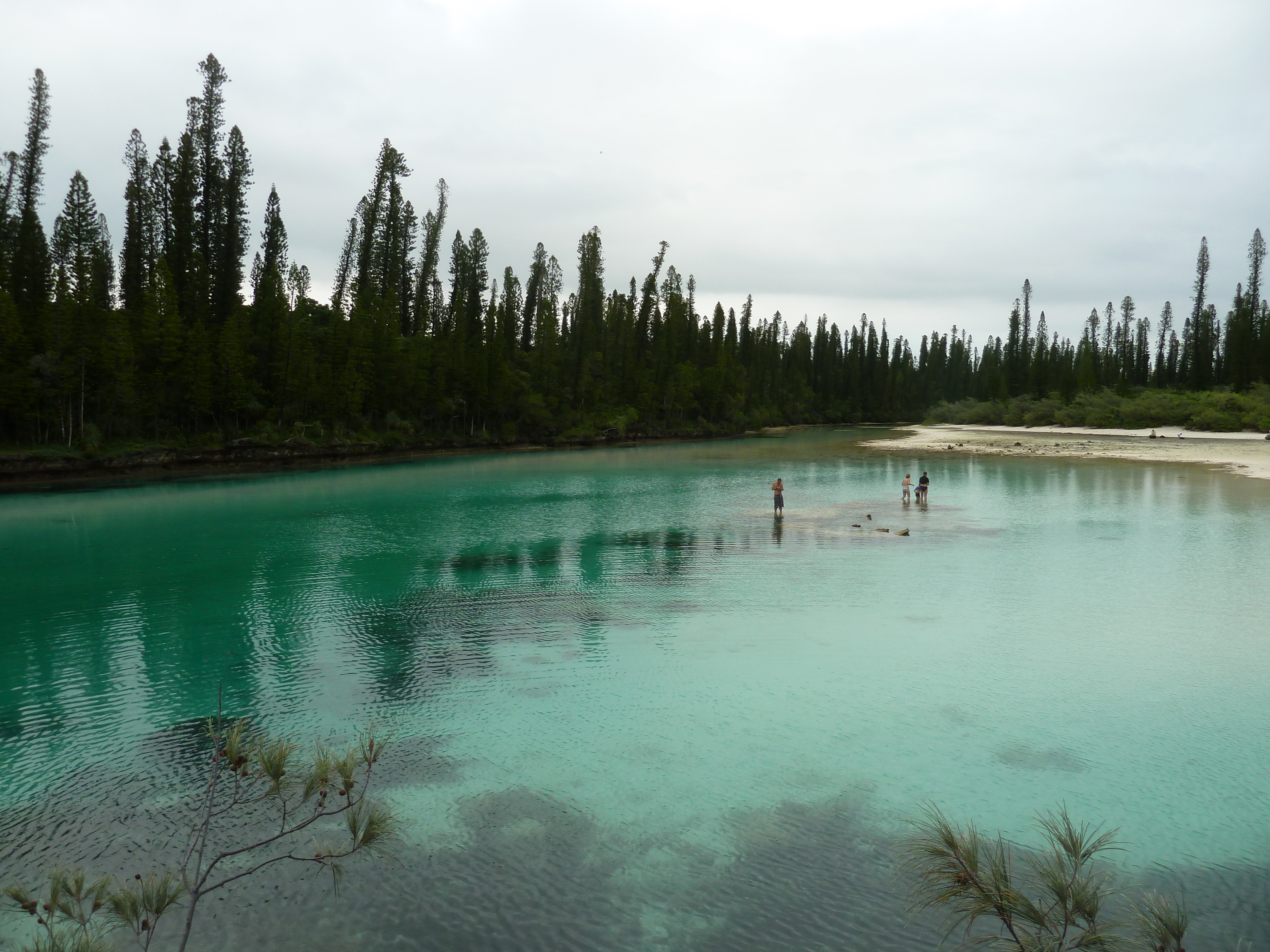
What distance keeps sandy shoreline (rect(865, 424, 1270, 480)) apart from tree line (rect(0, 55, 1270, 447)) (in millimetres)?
15768

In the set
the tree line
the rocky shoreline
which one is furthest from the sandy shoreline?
the rocky shoreline

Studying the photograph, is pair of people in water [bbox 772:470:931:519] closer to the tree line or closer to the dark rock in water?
the dark rock in water

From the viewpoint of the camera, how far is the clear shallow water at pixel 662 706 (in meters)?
6.31

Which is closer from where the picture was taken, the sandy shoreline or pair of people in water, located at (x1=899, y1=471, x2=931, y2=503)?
pair of people in water, located at (x1=899, y1=471, x2=931, y2=503)

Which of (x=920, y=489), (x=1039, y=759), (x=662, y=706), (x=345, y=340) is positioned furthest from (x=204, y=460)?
(x=1039, y=759)

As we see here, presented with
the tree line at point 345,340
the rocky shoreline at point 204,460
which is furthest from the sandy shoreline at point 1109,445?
the rocky shoreline at point 204,460

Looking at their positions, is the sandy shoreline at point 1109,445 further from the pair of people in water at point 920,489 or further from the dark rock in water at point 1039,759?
the dark rock in water at point 1039,759

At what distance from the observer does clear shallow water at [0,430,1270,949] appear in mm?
6312

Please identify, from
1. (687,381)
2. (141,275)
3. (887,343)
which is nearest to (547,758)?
(141,275)

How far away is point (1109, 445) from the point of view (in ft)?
205

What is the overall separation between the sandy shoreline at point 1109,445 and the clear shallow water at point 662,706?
92.8ft

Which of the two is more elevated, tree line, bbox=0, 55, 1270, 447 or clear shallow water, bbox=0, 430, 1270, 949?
tree line, bbox=0, 55, 1270, 447

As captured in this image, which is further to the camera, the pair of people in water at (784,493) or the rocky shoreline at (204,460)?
the rocky shoreline at (204,460)

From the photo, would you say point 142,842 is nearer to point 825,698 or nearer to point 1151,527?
point 825,698
